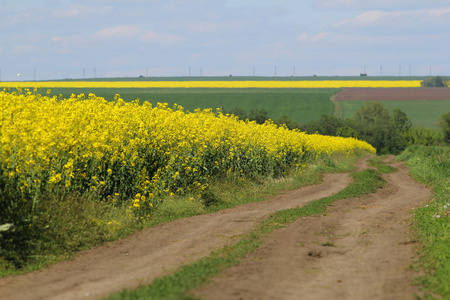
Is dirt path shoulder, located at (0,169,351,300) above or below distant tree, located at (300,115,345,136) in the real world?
above

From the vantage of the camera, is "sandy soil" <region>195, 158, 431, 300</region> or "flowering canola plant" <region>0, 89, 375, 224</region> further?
"flowering canola plant" <region>0, 89, 375, 224</region>

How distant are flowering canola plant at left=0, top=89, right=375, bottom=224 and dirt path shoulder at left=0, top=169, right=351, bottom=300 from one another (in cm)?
138

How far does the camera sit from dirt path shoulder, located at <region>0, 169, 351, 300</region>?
320 inches

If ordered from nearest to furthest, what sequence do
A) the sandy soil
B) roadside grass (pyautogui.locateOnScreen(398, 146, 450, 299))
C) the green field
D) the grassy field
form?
the sandy soil < roadside grass (pyautogui.locateOnScreen(398, 146, 450, 299)) < the grassy field < the green field

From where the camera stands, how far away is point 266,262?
923 centimetres

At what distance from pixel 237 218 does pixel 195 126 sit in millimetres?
5448

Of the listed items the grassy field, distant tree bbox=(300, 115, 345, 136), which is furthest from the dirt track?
the grassy field

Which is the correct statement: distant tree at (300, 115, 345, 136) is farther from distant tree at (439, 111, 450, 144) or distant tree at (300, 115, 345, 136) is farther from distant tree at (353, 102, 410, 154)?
distant tree at (439, 111, 450, 144)

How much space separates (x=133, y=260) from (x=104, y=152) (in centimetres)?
484

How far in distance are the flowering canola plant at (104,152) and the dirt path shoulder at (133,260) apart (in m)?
1.38

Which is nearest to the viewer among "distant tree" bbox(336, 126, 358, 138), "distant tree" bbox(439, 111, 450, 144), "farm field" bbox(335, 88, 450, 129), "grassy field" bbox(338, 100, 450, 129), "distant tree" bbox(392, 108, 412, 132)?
"distant tree" bbox(336, 126, 358, 138)

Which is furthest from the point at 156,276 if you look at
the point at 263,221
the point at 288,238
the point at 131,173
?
the point at 131,173
